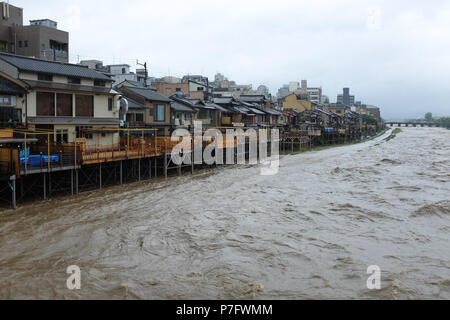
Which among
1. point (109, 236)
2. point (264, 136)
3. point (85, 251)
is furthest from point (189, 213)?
point (264, 136)

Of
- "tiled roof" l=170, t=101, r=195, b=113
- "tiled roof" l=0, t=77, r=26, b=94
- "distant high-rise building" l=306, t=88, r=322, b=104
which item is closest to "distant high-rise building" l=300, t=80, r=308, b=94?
"distant high-rise building" l=306, t=88, r=322, b=104

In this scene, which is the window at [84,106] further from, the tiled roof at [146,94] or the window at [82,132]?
the tiled roof at [146,94]

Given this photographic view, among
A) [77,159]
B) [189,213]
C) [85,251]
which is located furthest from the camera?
[77,159]

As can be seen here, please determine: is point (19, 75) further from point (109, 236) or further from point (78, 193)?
point (109, 236)

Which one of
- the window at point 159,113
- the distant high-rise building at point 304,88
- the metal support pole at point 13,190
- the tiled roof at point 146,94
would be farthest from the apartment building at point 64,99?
the distant high-rise building at point 304,88

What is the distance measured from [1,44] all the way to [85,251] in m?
44.8

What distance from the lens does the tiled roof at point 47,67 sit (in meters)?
26.3

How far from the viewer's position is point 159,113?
41219 mm

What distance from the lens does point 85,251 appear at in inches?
621

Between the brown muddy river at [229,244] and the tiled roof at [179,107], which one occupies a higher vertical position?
the tiled roof at [179,107]

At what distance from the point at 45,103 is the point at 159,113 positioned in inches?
604

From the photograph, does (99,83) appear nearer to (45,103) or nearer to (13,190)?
(45,103)

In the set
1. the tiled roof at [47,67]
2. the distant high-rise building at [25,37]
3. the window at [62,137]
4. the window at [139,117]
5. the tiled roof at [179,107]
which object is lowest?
the window at [62,137]

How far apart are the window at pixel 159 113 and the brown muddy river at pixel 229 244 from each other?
43.0 feet
